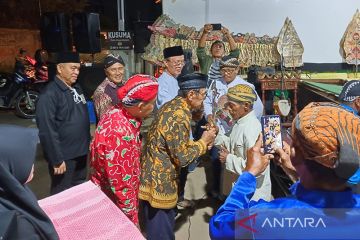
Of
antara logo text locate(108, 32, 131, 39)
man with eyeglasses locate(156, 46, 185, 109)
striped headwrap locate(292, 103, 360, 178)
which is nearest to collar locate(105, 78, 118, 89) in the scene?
man with eyeglasses locate(156, 46, 185, 109)

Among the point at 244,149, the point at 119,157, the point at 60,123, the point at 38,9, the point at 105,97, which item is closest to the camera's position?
the point at 119,157

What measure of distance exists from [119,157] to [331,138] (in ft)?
4.11

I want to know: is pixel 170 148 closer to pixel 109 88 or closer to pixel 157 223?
pixel 157 223

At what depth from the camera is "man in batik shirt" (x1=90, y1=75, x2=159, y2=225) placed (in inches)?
77.1

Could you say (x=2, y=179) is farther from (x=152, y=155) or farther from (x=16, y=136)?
(x=152, y=155)

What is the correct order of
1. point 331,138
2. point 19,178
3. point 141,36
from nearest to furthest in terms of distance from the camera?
1. point 331,138
2. point 19,178
3. point 141,36

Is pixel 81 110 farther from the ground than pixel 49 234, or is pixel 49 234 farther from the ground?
pixel 81 110

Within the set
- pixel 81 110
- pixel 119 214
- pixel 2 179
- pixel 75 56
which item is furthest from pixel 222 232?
pixel 75 56

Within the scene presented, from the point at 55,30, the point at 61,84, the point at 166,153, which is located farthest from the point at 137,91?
the point at 55,30

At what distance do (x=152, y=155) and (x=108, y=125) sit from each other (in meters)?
0.39

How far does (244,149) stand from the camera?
2.48 m

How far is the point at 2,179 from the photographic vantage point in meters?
1.07

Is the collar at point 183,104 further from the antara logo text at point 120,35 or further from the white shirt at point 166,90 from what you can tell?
the antara logo text at point 120,35

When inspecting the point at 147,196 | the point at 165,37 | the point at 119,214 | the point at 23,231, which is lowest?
the point at 147,196
